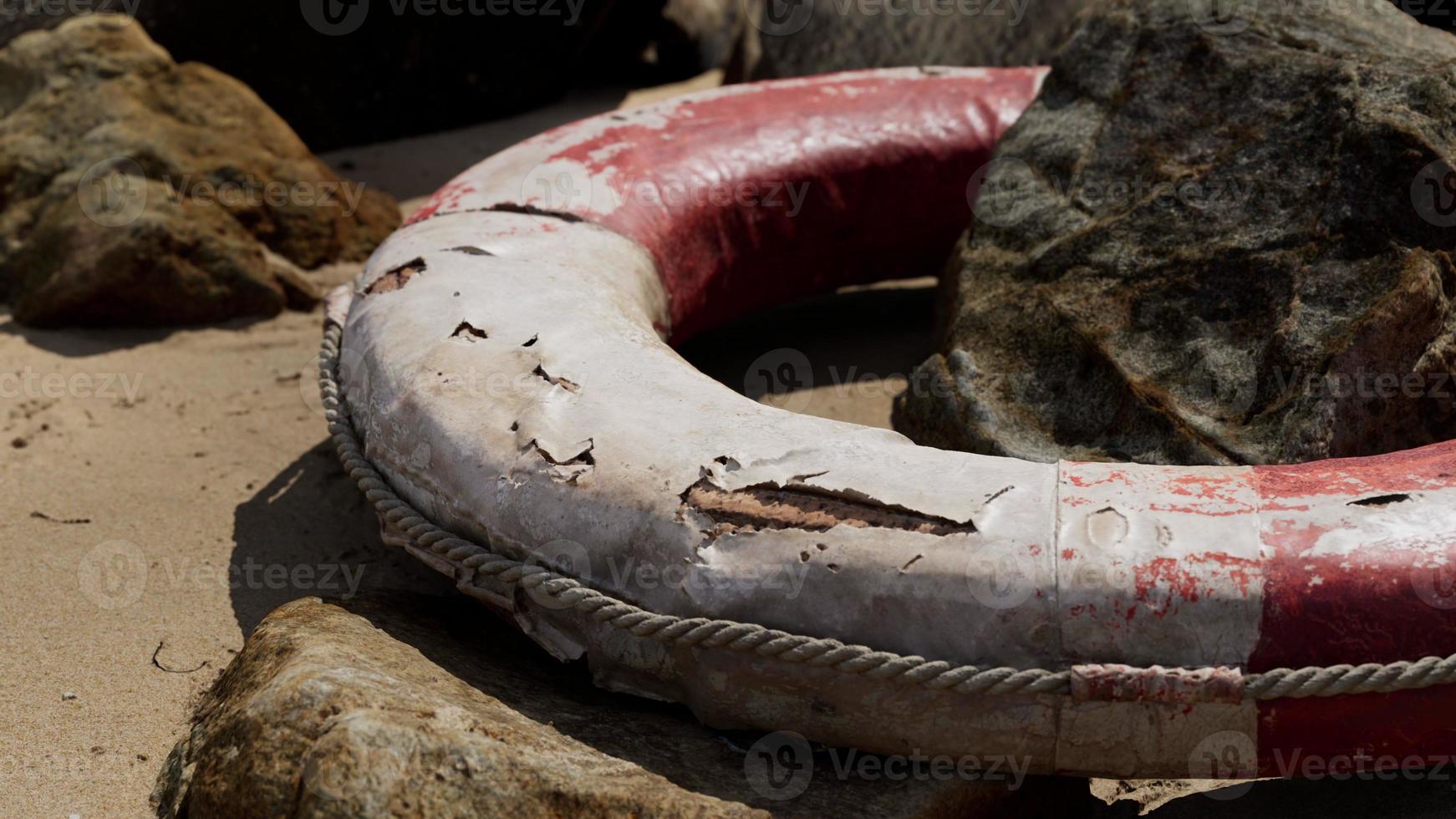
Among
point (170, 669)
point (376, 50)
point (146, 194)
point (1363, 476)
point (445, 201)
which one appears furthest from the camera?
point (376, 50)

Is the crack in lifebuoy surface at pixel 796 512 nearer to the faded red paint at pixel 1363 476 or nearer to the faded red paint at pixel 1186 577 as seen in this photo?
the faded red paint at pixel 1186 577

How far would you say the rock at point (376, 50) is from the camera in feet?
15.2

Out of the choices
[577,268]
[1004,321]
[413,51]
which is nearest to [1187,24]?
[1004,321]

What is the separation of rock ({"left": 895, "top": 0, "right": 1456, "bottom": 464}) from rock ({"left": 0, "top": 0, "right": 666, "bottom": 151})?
2.77 metres

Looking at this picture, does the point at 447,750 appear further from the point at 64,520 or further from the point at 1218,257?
the point at 1218,257

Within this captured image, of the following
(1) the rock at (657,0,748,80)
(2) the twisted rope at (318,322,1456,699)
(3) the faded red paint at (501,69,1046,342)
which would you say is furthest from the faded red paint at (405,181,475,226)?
(1) the rock at (657,0,748,80)

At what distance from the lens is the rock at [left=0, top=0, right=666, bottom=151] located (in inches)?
182

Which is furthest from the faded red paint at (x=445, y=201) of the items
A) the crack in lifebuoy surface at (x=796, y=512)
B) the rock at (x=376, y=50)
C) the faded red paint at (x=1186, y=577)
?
the rock at (x=376, y=50)

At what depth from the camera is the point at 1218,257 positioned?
2.57 metres

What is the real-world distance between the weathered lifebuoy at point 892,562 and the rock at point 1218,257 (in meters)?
0.47

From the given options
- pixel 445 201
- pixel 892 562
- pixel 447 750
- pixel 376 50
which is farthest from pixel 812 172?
pixel 376 50

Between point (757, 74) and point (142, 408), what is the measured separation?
2.42 m

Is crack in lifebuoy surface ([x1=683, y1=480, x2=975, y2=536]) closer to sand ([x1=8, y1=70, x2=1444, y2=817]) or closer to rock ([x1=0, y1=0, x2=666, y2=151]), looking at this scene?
sand ([x1=8, y1=70, x2=1444, y2=817])

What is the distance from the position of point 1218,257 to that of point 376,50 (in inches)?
133
